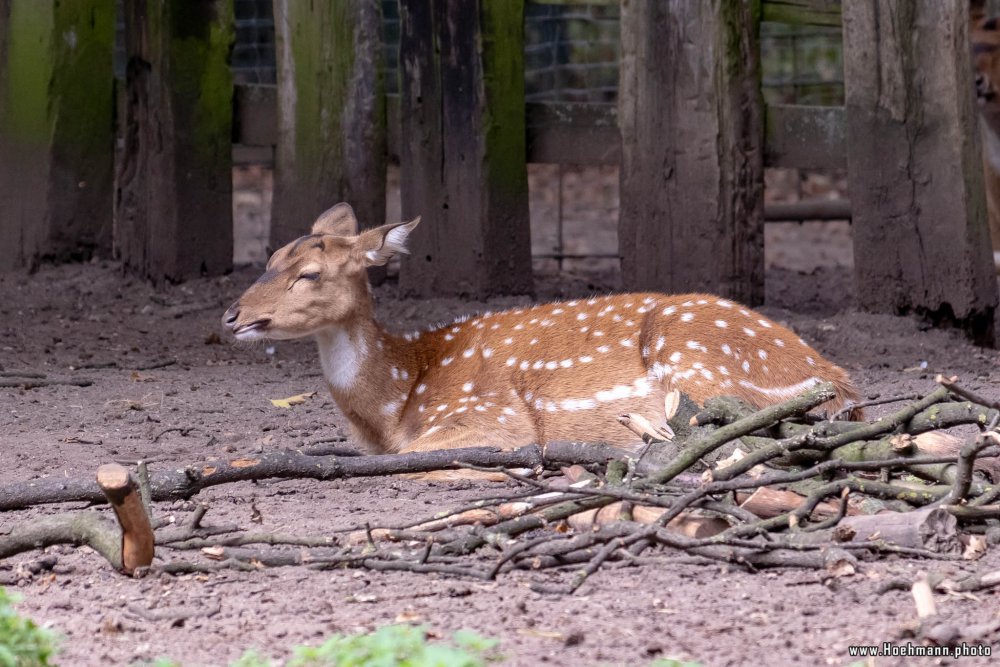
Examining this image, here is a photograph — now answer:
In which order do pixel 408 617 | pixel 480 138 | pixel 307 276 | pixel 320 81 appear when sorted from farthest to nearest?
pixel 320 81 → pixel 480 138 → pixel 307 276 → pixel 408 617

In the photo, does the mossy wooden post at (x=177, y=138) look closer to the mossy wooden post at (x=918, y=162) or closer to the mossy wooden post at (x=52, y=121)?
the mossy wooden post at (x=52, y=121)

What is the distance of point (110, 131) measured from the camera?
7.83m

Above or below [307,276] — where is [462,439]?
below

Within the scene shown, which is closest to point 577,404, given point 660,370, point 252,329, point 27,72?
point 660,370

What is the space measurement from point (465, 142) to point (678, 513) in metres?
4.03

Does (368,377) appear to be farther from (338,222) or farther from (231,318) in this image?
(338,222)

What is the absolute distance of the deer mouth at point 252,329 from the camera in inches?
215

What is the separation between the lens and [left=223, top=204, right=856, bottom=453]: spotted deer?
5316 millimetres

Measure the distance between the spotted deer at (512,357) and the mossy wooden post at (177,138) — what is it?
6.76ft

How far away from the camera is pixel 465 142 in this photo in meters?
7.25

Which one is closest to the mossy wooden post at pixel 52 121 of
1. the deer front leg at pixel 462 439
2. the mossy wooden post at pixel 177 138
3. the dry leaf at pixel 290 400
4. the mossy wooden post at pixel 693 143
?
the mossy wooden post at pixel 177 138

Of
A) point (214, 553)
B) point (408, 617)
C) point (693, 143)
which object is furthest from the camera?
point (693, 143)

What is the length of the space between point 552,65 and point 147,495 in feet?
29.3

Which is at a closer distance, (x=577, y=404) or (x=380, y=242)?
(x=577, y=404)
